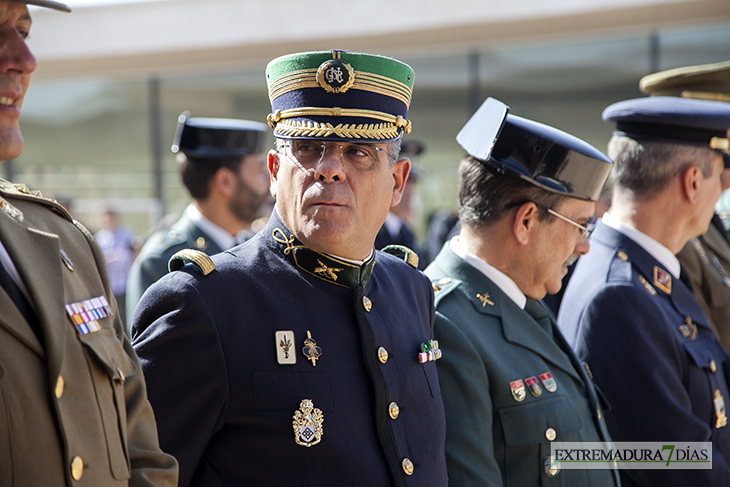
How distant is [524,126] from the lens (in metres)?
2.69

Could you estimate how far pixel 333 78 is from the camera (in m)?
2.05

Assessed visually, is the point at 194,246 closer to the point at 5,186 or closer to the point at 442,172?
the point at 5,186

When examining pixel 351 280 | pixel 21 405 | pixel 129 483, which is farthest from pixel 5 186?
pixel 351 280

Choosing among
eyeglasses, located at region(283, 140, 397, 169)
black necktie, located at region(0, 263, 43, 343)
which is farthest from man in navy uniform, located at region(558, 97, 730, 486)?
black necktie, located at region(0, 263, 43, 343)

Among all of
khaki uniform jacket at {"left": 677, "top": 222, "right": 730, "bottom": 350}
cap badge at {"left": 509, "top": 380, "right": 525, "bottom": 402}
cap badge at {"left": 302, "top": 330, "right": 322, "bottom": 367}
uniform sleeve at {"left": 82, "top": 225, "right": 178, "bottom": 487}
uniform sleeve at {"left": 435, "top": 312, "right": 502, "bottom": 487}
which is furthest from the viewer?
khaki uniform jacket at {"left": 677, "top": 222, "right": 730, "bottom": 350}

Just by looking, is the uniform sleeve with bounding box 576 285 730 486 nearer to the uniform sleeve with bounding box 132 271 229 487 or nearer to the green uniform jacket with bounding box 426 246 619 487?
the green uniform jacket with bounding box 426 246 619 487

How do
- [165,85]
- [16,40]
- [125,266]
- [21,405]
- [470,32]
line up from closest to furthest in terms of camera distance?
[21,405], [16,40], [470,32], [125,266], [165,85]

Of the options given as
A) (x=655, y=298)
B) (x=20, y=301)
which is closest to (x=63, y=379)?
(x=20, y=301)

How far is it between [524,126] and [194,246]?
8.52ft

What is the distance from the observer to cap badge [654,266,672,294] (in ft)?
10.3

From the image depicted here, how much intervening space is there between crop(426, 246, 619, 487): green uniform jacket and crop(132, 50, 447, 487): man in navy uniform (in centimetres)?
19

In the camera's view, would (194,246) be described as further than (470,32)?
No

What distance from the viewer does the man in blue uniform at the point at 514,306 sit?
2.37m

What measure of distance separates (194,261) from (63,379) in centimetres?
59
